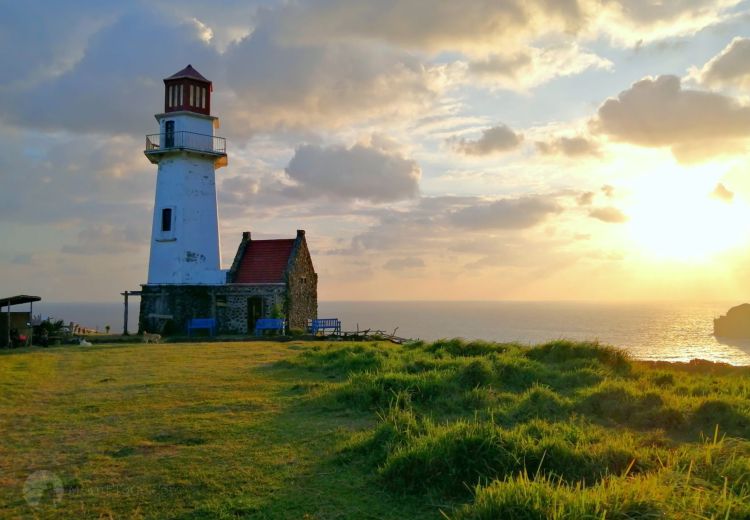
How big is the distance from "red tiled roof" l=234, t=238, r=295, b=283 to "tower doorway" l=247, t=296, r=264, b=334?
112 cm

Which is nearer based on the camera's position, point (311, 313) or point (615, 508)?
point (615, 508)

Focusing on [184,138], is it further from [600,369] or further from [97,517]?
[97,517]

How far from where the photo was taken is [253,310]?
3256 cm

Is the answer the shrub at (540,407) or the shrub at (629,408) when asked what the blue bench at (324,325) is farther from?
the shrub at (629,408)

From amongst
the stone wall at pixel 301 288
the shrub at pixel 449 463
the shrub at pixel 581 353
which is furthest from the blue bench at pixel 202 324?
the shrub at pixel 449 463

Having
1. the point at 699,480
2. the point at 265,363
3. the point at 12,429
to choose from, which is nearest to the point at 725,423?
the point at 699,480

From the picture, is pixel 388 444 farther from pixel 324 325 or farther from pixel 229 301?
pixel 229 301

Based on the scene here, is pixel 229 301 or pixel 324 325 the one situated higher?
pixel 229 301

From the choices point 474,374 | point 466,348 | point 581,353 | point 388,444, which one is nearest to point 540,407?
point 474,374

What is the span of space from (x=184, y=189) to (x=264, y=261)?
20.2 ft

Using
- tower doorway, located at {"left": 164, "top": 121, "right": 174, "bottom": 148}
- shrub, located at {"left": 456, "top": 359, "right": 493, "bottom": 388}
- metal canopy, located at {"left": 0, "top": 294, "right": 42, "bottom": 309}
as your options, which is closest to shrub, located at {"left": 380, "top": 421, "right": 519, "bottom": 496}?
shrub, located at {"left": 456, "top": 359, "right": 493, "bottom": 388}

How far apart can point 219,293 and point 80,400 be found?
20.9 metres

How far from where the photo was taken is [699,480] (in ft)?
18.0

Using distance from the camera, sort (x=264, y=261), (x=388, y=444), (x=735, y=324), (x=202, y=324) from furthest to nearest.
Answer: (x=735, y=324) → (x=264, y=261) → (x=202, y=324) → (x=388, y=444)
